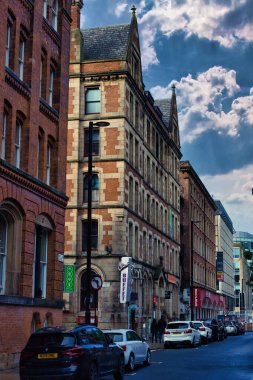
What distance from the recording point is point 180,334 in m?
36.6

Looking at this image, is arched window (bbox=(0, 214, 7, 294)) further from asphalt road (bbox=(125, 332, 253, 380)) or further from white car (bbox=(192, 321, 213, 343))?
white car (bbox=(192, 321, 213, 343))

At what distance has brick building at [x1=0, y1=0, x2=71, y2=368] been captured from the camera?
22.8m

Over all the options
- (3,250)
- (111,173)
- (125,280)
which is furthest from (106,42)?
(3,250)

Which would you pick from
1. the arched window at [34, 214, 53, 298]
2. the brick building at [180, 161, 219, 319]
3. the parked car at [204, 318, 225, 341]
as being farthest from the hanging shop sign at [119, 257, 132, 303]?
the brick building at [180, 161, 219, 319]

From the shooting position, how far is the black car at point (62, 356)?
15773mm

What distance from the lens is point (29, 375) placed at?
1614cm

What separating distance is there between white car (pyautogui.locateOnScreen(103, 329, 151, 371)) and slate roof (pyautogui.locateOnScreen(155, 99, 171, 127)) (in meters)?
40.2

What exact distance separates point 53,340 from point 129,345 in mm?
6020

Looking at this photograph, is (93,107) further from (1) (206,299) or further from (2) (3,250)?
(1) (206,299)

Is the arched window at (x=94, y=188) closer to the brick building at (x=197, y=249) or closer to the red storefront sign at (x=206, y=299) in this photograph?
the brick building at (x=197, y=249)

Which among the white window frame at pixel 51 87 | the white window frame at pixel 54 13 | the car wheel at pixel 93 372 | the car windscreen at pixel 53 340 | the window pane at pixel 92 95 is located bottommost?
the car wheel at pixel 93 372

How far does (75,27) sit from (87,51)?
1913 mm

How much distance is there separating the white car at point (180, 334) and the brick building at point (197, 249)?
82.9 feet

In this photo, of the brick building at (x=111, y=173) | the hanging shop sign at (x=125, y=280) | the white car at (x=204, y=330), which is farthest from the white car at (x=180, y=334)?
the white car at (x=204, y=330)
